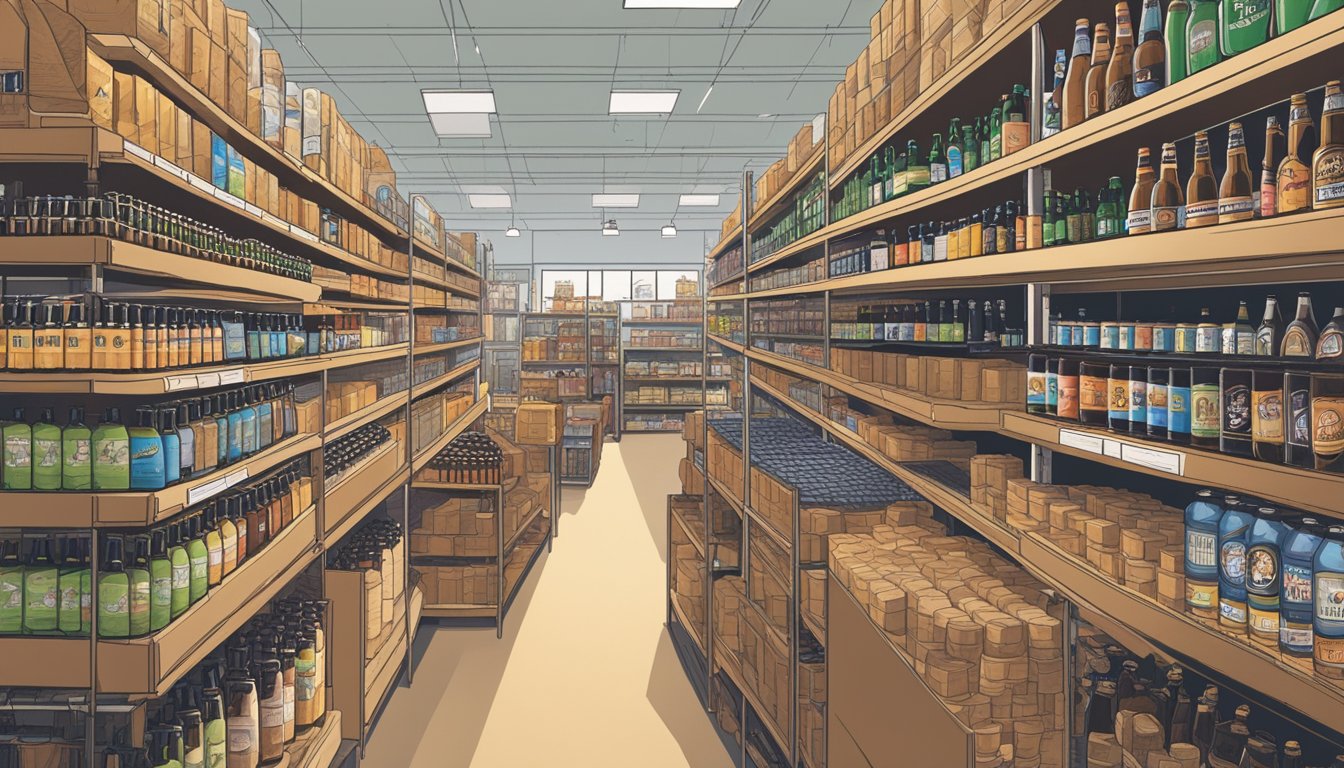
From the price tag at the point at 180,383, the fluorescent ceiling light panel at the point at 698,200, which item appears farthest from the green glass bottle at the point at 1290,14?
the fluorescent ceiling light panel at the point at 698,200

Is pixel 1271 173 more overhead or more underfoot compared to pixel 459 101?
more underfoot

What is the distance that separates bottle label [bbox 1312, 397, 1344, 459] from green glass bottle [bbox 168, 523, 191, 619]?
2428mm

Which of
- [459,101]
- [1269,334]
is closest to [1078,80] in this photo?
[1269,334]

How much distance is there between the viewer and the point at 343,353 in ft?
11.7

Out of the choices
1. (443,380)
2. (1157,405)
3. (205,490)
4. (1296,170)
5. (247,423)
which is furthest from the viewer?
(443,380)

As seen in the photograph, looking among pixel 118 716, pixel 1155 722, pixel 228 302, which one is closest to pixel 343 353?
pixel 228 302

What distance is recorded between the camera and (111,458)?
76.4 inches

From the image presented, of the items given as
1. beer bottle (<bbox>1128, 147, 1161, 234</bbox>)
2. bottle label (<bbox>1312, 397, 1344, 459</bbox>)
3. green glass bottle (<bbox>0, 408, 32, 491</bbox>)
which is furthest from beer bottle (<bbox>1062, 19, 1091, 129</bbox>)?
green glass bottle (<bbox>0, 408, 32, 491</bbox>)

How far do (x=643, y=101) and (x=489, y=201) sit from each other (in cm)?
683

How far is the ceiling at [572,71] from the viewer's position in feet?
21.9

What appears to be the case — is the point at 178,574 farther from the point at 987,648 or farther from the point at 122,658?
the point at 987,648

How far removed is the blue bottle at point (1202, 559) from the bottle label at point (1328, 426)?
264 millimetres

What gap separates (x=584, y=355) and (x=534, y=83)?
5.44m

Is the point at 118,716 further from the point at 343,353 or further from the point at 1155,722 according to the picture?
the point at 1155,722
